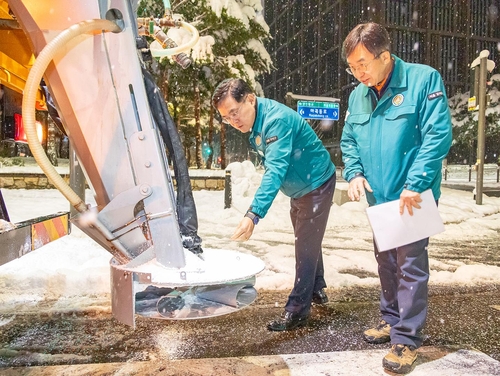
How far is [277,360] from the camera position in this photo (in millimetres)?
2484

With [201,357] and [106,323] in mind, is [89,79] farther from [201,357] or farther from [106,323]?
[106,323]

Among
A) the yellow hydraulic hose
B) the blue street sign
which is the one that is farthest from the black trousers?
the blue street sign

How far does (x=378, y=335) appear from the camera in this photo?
9.46 feet

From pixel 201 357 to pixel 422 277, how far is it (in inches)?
55.8

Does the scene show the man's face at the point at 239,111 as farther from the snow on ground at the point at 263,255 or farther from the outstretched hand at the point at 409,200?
the snow on ground at the point at 263,255

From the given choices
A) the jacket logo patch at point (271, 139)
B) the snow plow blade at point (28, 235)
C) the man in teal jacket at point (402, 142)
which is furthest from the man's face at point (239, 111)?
the snow plow blade at point (28, 235)

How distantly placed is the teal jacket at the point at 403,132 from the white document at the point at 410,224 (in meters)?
0.12

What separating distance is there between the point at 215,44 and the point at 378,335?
15.8m

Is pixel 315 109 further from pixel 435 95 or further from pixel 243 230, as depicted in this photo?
pixel 243 230

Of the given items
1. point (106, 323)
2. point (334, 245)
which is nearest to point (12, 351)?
point (106, 323)

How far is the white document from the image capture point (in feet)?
8.11

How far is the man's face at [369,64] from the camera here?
8.19ft

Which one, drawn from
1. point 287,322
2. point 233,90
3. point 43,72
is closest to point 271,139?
point 233,90

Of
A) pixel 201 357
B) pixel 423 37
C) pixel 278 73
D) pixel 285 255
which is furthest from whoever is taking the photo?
pixel 278 73
